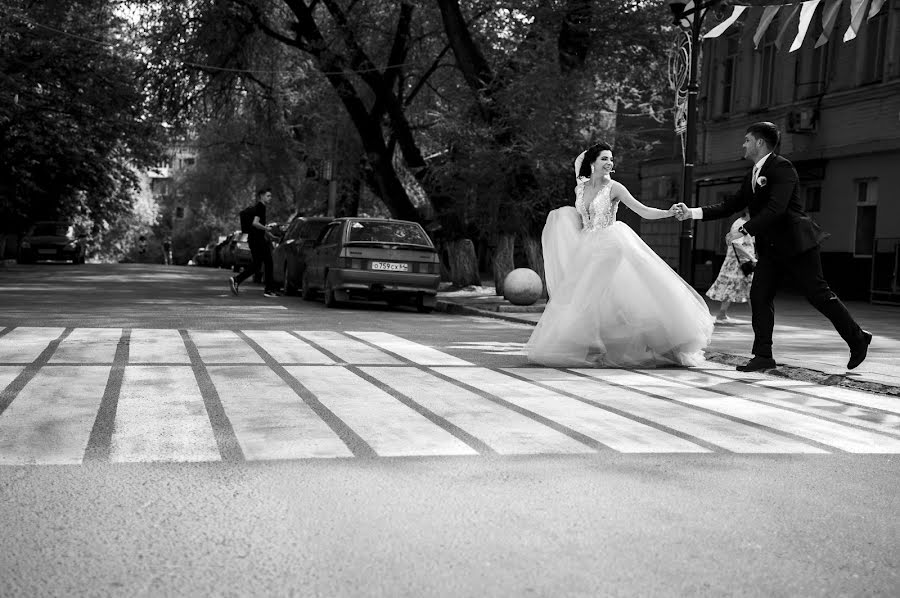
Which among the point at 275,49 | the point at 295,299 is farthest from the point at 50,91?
the point at 295,299

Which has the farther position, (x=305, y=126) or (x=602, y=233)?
(x=305, y=126)

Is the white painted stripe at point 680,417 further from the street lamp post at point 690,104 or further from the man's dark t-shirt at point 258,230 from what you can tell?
the man's dark t-shirt at point 258,230

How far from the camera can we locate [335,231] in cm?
1984

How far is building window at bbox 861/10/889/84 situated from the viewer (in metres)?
23.6

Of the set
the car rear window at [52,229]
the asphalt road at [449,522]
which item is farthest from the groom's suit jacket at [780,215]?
the car rear window at [52,229]

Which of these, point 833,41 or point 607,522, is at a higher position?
point 833,41

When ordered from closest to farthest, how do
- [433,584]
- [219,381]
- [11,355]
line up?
[433,584] < [219,381] < [11,355]

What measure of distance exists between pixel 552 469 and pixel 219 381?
3.45m

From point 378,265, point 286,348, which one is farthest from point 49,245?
point 286,348

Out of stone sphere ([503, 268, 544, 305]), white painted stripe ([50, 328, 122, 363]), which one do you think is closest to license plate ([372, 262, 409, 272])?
stone sphere ([503, 268, 544, 305])

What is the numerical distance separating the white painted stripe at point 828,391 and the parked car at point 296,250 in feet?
41.9

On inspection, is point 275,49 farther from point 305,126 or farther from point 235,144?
point 235,144

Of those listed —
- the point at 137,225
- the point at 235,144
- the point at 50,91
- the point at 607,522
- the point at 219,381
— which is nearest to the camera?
the point at 607,522

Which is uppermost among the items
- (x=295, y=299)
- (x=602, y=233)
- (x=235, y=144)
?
(x=235, y=144)
